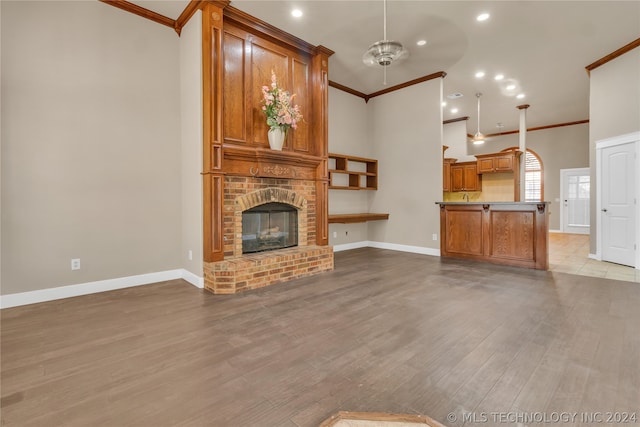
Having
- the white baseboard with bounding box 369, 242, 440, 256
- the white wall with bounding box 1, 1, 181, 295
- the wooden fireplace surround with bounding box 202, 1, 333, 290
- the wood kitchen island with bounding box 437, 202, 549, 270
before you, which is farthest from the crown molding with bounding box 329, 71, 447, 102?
the white baseboard with bounding box 369, 242, 440, 256

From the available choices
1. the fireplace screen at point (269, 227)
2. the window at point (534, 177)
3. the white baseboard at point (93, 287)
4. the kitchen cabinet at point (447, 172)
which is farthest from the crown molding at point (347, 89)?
the window at point (534, 177)

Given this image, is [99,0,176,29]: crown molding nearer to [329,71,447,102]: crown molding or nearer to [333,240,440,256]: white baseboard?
[329,71,447,102]: crown molding

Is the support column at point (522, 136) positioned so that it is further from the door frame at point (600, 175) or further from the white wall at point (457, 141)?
the door frame at point (600, 175)

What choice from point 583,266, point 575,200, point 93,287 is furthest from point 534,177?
point 93,287

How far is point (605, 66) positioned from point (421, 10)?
4.08 m

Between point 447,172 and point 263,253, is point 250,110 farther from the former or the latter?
point 447,172

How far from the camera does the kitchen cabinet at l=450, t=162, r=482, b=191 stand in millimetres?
8633

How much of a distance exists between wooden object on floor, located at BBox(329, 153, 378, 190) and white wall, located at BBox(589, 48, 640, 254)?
4.14 m

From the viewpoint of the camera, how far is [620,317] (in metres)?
2.67

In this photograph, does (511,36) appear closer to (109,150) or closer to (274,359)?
(274,359)

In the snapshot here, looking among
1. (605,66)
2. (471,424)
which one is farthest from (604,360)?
(605,66)

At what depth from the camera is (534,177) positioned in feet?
33.0

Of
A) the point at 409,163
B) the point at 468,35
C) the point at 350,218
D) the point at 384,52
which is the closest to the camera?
the point at 384,52

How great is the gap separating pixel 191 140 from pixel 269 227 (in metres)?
1.62
